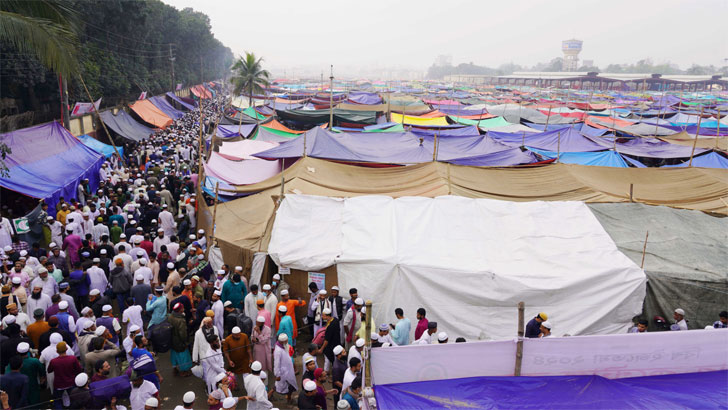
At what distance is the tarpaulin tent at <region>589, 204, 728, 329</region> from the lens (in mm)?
6508

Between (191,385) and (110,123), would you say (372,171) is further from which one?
(110,123)

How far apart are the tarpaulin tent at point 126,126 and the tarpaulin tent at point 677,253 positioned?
1870 cm

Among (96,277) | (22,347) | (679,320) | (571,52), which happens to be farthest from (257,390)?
(571,52)

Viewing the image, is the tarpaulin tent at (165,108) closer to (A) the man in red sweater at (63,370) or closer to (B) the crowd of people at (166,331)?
(B) the crowd of people at (166,331)

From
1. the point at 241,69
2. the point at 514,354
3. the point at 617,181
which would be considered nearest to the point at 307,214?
the point at 514,354

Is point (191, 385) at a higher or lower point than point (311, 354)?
lower

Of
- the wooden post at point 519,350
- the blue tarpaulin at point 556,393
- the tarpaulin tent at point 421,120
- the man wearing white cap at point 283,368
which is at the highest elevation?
the tarpaulin tent at point 421,120

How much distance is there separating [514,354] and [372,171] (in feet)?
22.9

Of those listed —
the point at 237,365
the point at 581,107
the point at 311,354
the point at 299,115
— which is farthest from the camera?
the point at 581,107

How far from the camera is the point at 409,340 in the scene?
6.56 metres

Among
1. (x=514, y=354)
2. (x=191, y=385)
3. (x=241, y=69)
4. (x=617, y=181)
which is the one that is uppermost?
(x=241, y=69)

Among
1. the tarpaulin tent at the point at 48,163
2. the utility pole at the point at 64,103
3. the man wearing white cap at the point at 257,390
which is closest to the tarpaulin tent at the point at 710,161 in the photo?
the man wearing white cap at the point at 257,390

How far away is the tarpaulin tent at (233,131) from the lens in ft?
64.2

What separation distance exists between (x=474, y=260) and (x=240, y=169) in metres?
8.14
